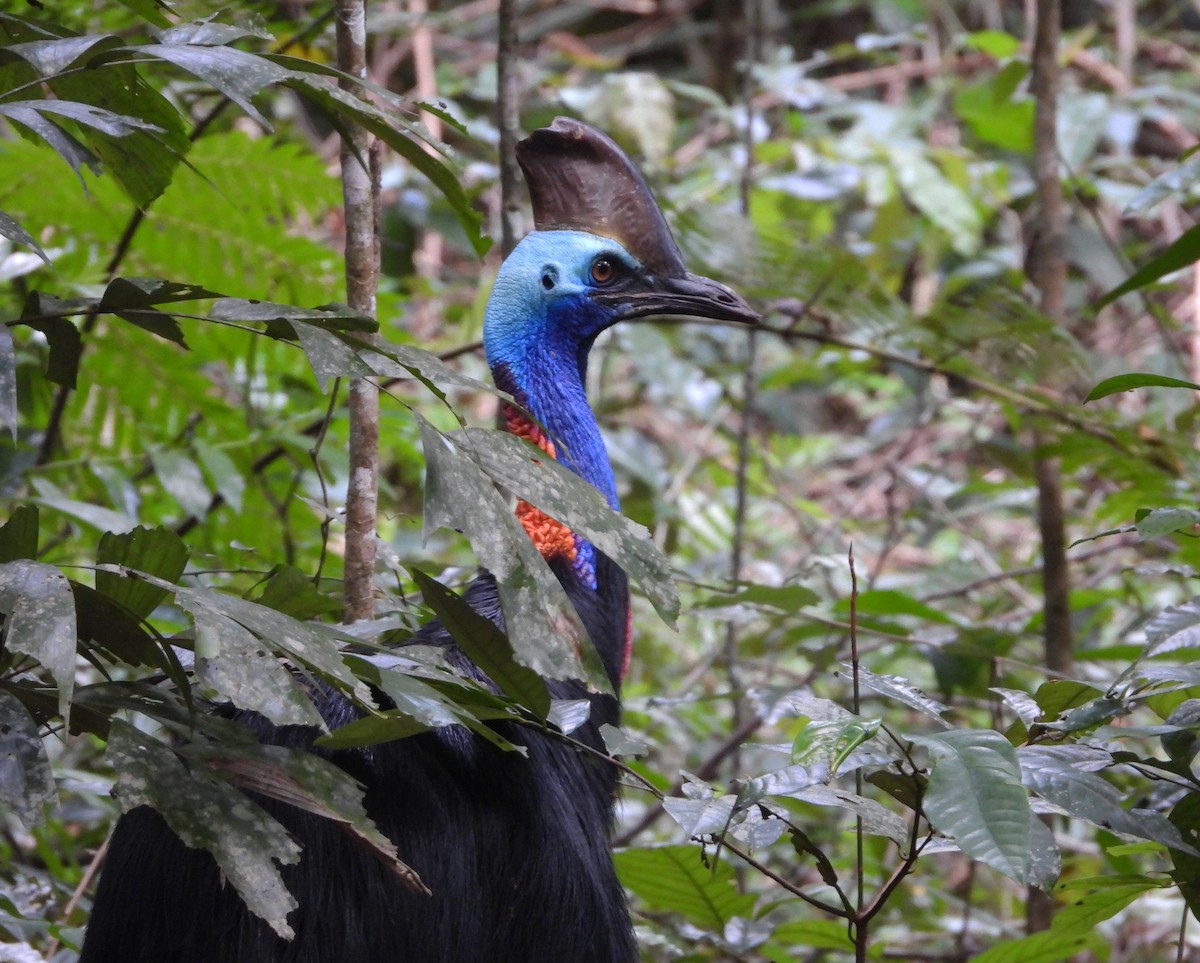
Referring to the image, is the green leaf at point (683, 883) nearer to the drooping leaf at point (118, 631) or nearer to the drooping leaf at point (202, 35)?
the drooping leaf at point (118, 631)

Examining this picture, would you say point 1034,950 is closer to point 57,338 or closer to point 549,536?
point 549,536

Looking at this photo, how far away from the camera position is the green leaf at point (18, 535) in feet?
3.32

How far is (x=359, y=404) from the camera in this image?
1540mm

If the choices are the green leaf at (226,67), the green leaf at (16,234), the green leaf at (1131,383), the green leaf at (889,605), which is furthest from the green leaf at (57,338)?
the green leaf at (889,605)

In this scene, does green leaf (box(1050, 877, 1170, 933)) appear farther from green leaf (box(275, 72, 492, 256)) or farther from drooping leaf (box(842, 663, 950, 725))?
green leaf (box(275, 72, 492, 256))

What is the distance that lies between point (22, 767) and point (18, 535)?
0.58 feet

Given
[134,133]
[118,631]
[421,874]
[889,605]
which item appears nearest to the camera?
[118,631]

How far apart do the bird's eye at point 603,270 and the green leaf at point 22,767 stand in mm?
1148

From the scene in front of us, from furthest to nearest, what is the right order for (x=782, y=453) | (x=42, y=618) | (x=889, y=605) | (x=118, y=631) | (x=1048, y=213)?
(x=782, y=453), (x=1048, y=213), (x=889, y=605), (x=118, y=631), (x=42, y=618)

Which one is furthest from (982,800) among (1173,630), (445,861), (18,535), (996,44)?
(996,44)

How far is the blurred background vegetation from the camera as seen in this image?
1170mm

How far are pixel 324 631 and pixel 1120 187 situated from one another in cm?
357

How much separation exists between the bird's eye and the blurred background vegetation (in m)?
0.30

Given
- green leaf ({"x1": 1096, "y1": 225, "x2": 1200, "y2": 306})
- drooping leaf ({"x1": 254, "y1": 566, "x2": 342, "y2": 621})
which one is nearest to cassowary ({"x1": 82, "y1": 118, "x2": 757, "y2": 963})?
drooping leaf ({"x1": 254, "y1": 566, "x2": 342, "y2": 621})
